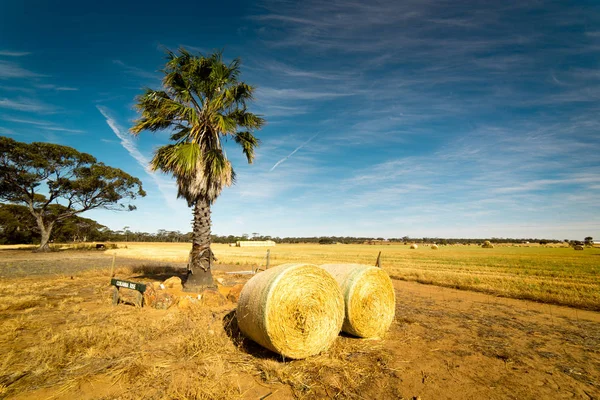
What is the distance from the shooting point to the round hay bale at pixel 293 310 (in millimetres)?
5094

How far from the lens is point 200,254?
1115 cm

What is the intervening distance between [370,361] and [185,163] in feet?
28.7

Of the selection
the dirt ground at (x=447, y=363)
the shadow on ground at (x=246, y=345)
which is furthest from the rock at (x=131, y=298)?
the shadow on ground at (x=246, y=345)

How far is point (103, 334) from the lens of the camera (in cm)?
600

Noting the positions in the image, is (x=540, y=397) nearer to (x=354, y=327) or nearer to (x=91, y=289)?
(x=354, y=327)

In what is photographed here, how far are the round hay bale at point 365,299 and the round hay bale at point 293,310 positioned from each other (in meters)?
0.55

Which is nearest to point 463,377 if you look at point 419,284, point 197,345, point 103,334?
A: point 197,345

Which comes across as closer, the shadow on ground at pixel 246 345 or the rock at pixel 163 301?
the shadow on ground at pixel 246 345

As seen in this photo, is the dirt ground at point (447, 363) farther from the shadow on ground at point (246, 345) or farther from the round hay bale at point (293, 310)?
the round hay bale at point (293, 310)

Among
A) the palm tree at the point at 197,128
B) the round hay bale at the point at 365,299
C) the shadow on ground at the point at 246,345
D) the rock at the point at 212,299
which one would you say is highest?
the palm tree at the point at 197,128

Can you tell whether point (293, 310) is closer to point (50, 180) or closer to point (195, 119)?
point (195, 119)

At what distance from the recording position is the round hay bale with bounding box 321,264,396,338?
6.37 meters

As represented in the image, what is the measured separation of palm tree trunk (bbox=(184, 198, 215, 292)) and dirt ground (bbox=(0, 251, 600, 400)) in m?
2.54

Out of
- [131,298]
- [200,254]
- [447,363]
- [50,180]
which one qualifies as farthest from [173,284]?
[50,180]
